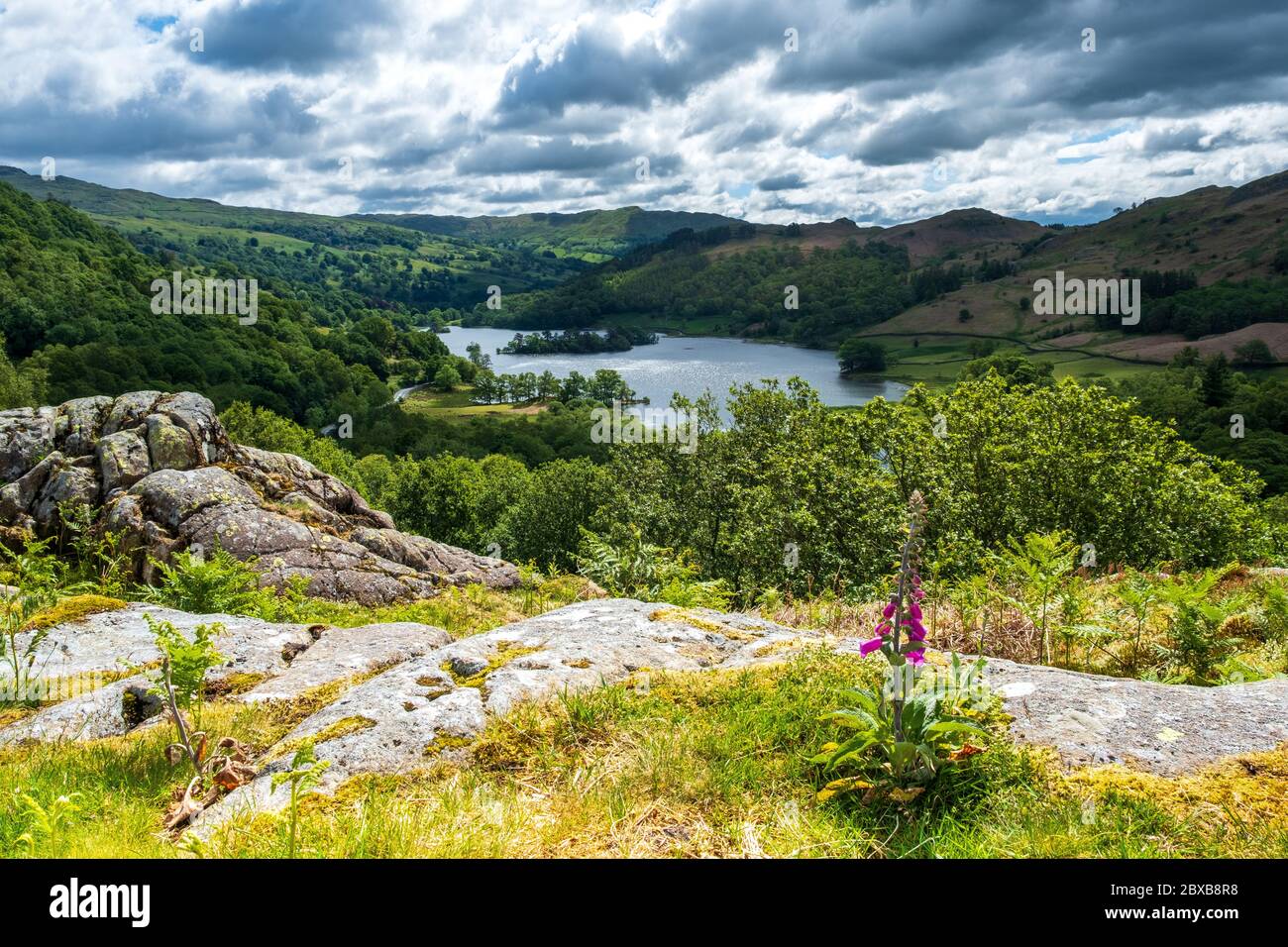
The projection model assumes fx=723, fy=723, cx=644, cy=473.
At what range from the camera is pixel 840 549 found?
23.7 m

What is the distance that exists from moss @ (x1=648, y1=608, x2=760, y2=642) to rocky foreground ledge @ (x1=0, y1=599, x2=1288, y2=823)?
0.02m

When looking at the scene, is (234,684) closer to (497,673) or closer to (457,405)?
(497,673)

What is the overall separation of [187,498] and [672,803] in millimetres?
16727

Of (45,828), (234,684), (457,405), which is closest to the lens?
(45,828)

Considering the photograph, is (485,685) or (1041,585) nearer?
(485,685)

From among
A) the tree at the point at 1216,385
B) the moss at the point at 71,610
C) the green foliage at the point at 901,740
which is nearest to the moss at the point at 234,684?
the moss at the point at 71,610

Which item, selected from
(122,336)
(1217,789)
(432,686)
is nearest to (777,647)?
(432,686)

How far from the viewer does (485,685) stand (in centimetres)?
540

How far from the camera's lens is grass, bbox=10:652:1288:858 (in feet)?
11.3

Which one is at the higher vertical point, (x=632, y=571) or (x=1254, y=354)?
(x=1254, y=354)
